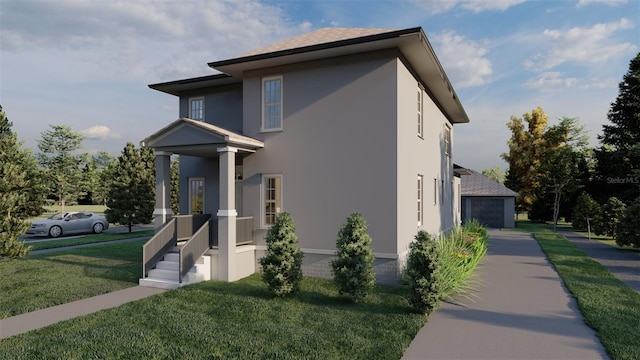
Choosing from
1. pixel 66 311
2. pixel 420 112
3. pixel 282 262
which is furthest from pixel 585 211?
pixel 66 311

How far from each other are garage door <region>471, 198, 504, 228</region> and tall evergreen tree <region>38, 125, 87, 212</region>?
37.6m

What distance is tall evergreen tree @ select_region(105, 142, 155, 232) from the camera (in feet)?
76.3

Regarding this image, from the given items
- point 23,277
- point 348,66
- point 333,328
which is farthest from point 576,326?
point 23,277

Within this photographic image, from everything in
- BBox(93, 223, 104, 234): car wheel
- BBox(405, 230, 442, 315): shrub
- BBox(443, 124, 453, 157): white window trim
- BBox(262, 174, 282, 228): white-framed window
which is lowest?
BBox(93, 223, 104, 234): car wheel

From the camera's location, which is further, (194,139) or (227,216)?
(194,139)

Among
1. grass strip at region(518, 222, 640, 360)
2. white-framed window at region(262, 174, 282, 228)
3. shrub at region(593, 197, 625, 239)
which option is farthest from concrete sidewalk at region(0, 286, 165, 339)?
shrub at region(593, 197, 625, 239)

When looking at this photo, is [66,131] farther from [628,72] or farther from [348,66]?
[628,72]

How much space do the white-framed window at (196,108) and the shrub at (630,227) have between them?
18396mm

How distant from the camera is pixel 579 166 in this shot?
1273 inches

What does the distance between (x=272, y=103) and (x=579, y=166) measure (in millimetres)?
31448

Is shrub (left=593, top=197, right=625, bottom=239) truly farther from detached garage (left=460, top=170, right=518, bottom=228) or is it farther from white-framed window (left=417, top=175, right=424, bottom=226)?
white-framed window (left=417, top=175, right=424, bottom=226)

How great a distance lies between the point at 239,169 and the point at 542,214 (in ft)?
108

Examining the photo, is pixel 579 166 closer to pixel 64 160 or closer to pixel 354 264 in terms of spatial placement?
pixel 354 264

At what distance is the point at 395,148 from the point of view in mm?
10250
